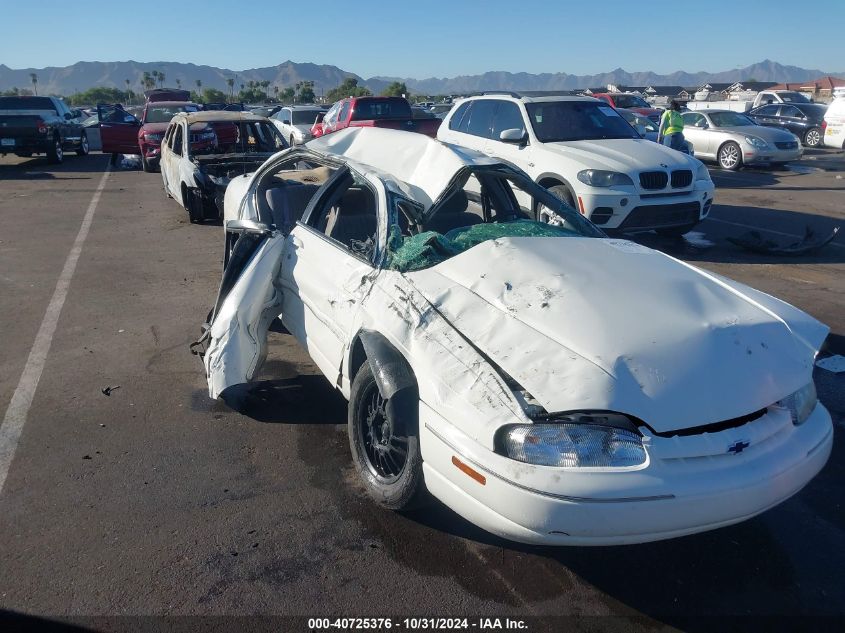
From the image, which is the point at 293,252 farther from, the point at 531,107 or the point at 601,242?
the point at 531,107

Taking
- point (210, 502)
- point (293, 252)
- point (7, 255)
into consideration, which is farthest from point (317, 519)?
point (7, 255)

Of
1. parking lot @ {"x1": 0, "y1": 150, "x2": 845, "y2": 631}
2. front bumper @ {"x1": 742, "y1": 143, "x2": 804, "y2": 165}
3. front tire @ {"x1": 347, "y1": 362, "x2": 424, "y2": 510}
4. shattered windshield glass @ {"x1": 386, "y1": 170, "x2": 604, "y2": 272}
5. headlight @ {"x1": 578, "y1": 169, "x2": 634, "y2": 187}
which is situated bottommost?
parking lot @ {"x1": 0, "y1": 150, "x2": 845, "y2": 631}

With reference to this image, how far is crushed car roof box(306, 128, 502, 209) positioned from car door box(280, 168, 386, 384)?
0.67 feet

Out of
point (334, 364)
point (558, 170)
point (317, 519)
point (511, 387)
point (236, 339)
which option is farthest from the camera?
point (558, 170)

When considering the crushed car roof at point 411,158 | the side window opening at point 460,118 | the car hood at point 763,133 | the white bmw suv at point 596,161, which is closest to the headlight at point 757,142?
the car hood at point 763,133

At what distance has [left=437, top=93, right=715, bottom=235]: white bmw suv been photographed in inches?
335

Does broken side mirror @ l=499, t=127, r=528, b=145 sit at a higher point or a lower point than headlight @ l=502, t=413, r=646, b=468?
higher

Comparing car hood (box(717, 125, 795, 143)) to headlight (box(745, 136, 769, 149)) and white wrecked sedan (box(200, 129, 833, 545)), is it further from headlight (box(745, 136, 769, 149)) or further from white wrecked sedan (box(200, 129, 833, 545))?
white wrecked sedan (box(200, 129, 833, 545))

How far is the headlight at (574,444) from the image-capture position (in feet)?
8.53

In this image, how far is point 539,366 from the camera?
2.80 metres

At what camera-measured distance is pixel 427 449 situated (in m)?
2.96

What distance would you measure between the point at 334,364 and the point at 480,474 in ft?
5.19

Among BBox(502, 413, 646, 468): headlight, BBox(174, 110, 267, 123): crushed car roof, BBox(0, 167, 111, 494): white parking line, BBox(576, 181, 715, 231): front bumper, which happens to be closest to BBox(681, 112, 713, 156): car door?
BBox(576, 181, 715, 231): front bumper

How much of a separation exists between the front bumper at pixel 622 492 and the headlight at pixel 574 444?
4 cm
